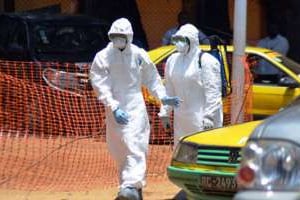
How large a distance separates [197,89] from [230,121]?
2.30 meters

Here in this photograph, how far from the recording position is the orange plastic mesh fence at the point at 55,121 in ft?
35.5

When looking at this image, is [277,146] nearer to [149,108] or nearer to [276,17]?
[149,108]

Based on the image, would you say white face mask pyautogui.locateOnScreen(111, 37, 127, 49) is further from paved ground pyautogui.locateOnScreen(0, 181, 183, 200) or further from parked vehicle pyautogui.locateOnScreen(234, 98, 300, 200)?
parked vehicle pyautogui.locateOnScreen(234, 98, 300, 200)

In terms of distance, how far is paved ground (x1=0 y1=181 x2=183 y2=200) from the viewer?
8461 millimetres

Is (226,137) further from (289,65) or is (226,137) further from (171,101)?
(289,65)

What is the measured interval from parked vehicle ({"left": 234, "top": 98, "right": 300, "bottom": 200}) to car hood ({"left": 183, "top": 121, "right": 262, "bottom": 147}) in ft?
6.60

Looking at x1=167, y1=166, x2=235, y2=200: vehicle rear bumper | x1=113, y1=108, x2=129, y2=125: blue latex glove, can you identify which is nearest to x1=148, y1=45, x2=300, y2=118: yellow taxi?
x1=113, y1=108, x2=129, y2=125: blue latex glove

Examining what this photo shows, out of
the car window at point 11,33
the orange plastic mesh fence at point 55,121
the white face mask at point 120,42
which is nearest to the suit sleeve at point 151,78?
the white face mask at point 120,42

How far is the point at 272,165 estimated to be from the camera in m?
3.93

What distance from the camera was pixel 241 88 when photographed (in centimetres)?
973

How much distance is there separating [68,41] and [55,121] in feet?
6.48

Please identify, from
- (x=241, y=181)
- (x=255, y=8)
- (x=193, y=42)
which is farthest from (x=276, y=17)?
(x=241, y=181)

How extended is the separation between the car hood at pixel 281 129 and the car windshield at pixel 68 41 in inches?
354

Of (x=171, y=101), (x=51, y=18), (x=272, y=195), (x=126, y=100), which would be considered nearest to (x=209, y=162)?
(x=171, y=101)
